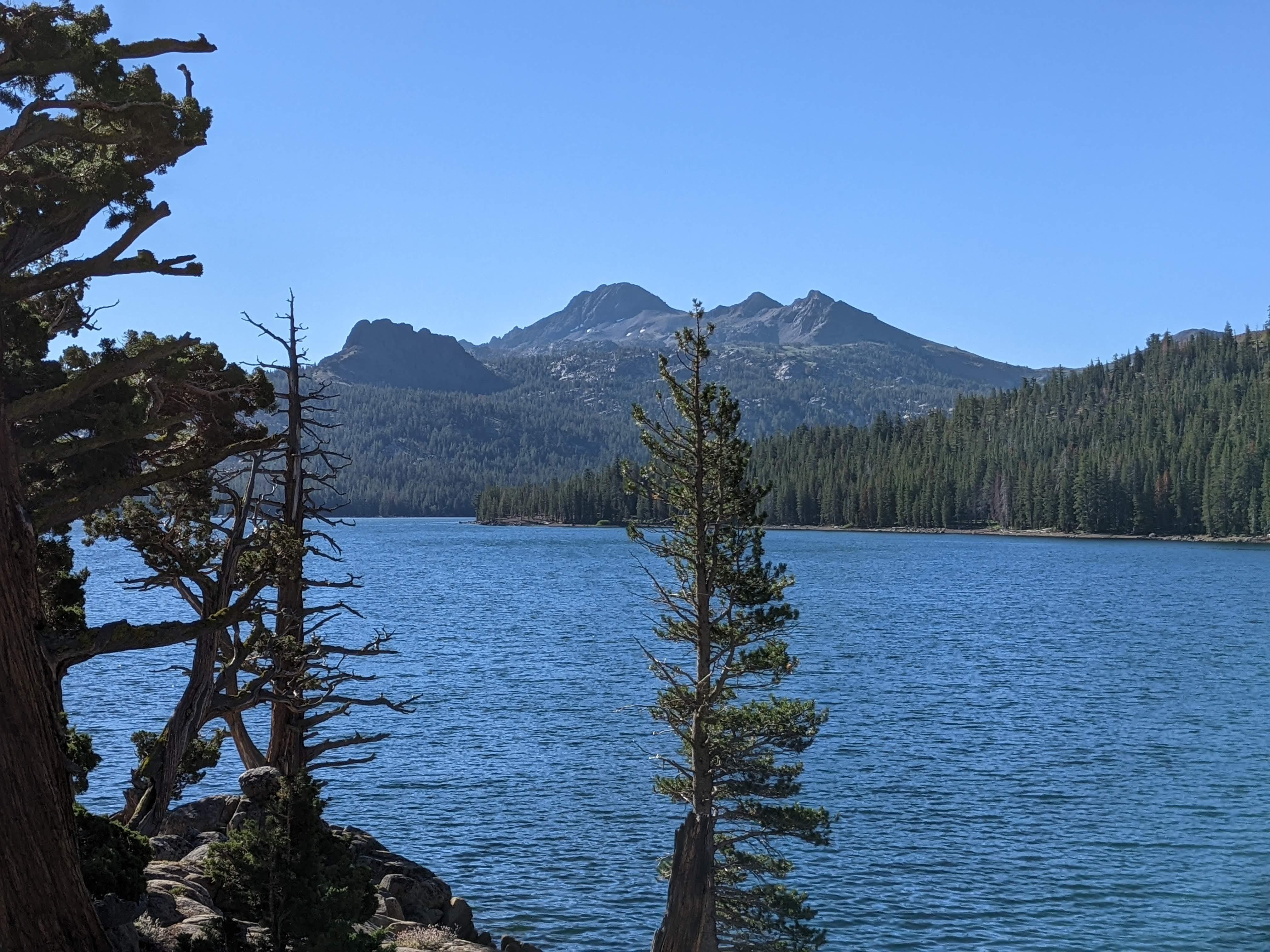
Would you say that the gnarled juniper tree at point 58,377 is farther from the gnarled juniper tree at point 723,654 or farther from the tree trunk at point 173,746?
the gnarled juniper tree at point 723,654

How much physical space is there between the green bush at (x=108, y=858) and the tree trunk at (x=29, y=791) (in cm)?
143

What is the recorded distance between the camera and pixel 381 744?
49188mm

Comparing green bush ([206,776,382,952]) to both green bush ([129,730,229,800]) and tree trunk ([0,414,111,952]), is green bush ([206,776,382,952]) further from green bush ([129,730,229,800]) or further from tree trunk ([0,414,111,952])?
green bush ([129,730,229,800])

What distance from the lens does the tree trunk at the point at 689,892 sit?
835 inches

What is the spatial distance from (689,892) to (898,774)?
81.5ft

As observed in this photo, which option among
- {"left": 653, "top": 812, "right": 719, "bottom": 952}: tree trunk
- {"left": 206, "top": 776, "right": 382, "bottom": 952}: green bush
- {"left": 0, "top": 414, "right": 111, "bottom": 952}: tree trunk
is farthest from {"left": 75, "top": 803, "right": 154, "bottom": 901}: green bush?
{"left": 653, "top": 812, "right": 719, "bottom": 952}: tree trunk

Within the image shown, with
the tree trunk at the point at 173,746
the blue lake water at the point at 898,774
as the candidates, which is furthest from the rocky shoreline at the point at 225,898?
the blue lake water at the point at 898,774

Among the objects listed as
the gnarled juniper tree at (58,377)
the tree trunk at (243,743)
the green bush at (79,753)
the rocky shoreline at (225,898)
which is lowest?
the rocky shoreline at (225,898)

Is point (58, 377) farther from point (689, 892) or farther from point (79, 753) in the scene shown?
point (689, 892)

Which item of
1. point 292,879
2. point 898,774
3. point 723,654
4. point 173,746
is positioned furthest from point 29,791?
point 898,774

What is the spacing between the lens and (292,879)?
1551 cm

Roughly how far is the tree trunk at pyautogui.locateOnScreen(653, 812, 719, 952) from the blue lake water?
25.4 feet

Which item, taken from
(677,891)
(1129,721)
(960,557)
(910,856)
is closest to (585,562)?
(960,557)

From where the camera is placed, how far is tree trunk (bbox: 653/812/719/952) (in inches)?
835
